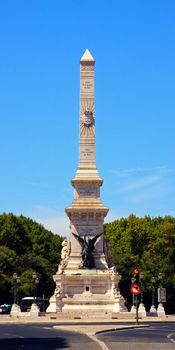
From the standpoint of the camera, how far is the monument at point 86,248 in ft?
243

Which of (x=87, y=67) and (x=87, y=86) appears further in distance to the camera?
(x=87, y=67)

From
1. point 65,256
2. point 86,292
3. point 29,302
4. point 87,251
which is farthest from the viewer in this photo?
point 29,302

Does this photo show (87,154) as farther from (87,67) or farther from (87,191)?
(87,67)

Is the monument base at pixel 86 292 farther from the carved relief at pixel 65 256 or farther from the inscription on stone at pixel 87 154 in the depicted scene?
the inscription on stone at pixel 87 154

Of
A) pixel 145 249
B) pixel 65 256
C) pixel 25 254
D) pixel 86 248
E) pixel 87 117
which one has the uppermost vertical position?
pixel 87 117

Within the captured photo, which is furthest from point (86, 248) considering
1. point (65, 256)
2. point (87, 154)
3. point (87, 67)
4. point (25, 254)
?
point (25, 254)

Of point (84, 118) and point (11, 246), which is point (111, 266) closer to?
point (84, 118)

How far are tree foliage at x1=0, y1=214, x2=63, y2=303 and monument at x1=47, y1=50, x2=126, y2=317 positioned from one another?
22325 millimetres

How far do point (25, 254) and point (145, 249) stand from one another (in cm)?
1624

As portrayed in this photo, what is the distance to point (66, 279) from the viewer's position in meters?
74.8

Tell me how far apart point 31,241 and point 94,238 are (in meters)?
36.2

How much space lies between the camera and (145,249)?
113 meters

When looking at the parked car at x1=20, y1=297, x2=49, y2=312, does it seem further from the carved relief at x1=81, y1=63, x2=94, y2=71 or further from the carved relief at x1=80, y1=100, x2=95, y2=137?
the carved relief at x1=81, y1=63, x2=94, y2=71

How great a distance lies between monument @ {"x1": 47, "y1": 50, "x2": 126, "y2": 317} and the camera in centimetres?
7412
